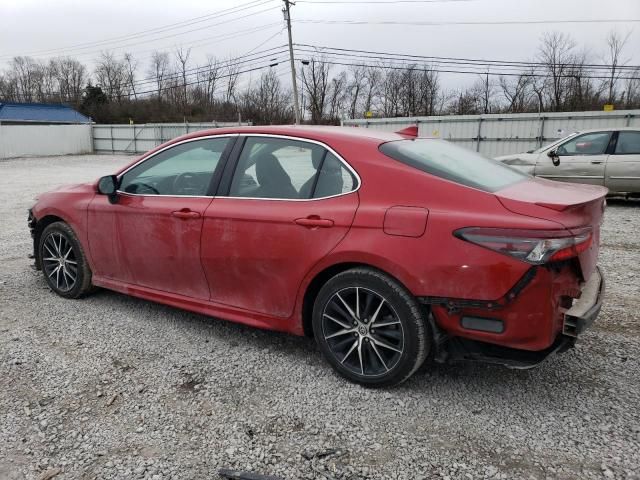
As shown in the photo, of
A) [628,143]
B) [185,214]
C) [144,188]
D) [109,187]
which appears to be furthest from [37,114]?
[185,214]

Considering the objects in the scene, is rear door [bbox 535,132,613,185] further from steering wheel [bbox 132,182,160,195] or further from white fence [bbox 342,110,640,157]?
steering wheel [bbox 132,182,160,195]

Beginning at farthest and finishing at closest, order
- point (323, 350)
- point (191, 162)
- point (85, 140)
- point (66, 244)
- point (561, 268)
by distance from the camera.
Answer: point (85, 140) → point (66, 244) → point (191, 162) → point (323, 350) → point (561, 268)

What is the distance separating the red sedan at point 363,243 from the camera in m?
2.64

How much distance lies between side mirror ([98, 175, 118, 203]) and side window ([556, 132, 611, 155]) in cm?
922

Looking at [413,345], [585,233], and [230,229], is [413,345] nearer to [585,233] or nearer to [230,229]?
[585,233]

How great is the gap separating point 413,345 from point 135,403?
5.32 ft

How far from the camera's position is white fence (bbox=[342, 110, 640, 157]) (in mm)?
17734

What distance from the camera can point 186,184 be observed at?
386 centimetres

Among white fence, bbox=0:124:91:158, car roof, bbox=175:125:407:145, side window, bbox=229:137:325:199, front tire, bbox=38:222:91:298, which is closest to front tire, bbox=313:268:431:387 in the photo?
side window, bbox=229:137:325:199

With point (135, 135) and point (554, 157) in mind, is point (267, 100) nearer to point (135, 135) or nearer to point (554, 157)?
point (135, 135)

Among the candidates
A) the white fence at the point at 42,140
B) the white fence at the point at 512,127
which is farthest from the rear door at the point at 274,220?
the white fence at the point at 42,140

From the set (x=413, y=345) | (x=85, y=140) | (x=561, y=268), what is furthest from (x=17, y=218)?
(x=85, y=140)

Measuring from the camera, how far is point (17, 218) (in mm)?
9430

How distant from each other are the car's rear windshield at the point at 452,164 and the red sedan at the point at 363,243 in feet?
0.06
